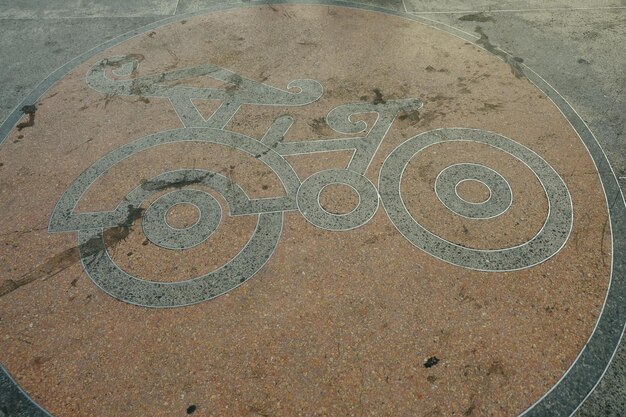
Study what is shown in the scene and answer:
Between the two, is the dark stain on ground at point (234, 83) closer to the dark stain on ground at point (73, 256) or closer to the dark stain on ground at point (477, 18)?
the dark stain on ground at point (73, 256)

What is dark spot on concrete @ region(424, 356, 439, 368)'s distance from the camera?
18.8 ft

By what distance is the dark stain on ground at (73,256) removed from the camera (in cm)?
671

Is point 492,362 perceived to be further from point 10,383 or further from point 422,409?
point 10,383

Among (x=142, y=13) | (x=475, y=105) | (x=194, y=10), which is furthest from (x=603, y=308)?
(x=142, y=13)

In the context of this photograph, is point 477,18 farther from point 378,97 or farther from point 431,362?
point 431,362

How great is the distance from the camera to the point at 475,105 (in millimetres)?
9609

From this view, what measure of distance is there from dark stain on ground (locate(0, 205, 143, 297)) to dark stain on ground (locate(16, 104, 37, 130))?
153 inches

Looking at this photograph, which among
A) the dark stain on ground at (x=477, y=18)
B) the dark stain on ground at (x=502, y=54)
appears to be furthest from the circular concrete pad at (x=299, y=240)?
the dark stain on ground at (x=477, y=18)

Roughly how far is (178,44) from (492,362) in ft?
34.7

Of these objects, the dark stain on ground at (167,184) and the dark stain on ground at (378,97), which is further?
the dark stain on ground at (378,97)

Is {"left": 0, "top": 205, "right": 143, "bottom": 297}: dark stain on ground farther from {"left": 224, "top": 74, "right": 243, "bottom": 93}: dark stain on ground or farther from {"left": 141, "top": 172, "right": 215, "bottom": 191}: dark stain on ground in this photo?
{"left": 224, "top": 74, "right": 243, "bottom": 93}: dark stain on ground

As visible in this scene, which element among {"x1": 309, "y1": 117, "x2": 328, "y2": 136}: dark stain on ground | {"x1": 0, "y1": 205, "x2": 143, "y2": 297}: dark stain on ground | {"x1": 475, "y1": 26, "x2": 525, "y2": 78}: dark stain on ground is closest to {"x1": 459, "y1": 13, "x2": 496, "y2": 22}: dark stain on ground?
{"x1": 475, "y1": 26, "x2": 525, "y2": 78}: dark stain on ground

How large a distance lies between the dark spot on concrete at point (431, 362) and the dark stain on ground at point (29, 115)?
9.17 m

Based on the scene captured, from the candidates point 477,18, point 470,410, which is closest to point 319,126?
point 470,410
